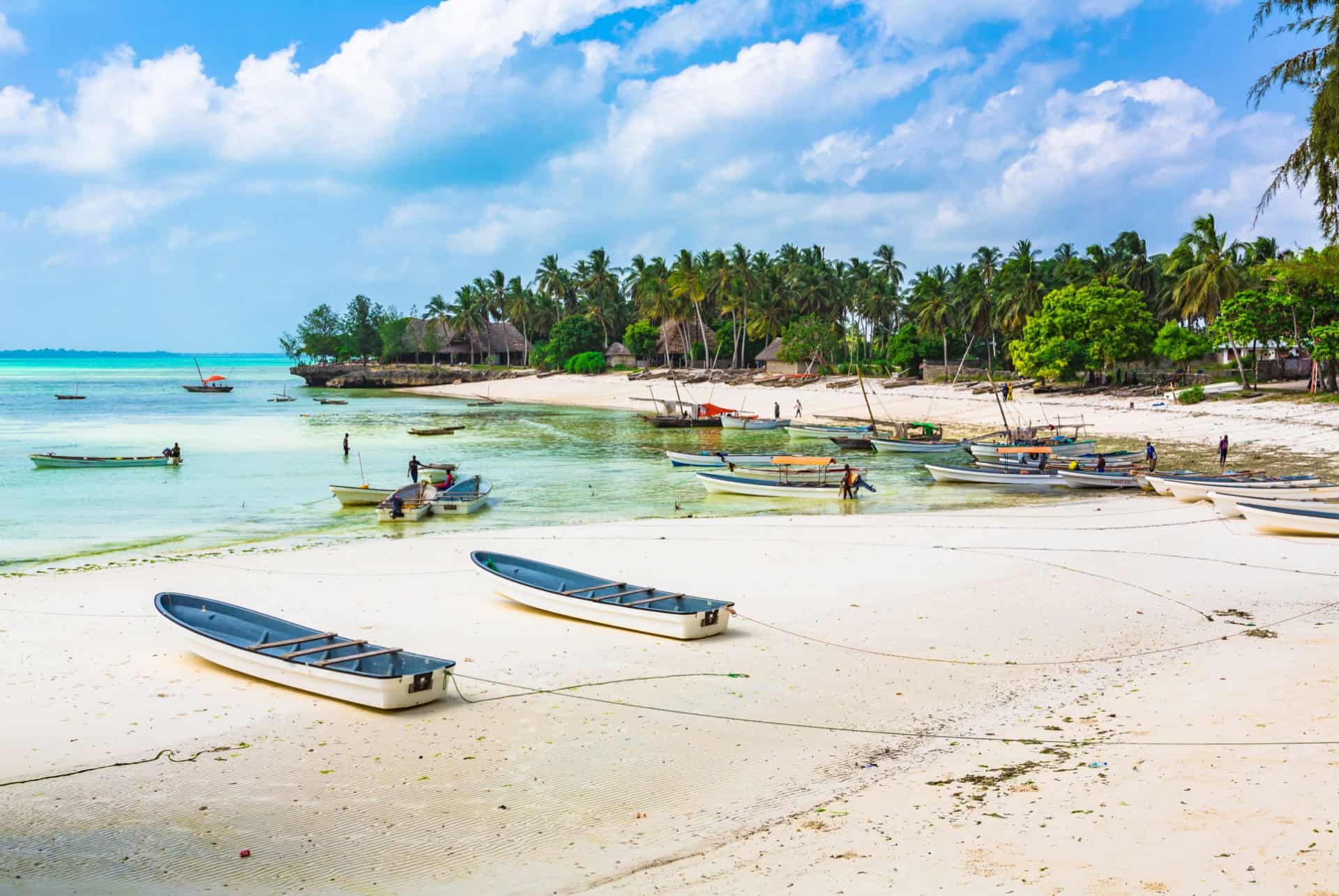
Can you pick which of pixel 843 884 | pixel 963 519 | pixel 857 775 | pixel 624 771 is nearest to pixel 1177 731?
pixel 857 775

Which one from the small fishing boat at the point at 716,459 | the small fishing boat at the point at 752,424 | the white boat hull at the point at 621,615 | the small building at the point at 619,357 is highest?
the small building at the point at 619,357

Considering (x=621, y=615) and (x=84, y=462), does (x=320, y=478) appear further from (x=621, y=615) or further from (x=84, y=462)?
(x=621, y=615)

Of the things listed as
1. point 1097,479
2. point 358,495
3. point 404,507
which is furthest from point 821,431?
point 404,507

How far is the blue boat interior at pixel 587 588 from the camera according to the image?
14.9 m

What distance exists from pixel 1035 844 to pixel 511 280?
5307 inches

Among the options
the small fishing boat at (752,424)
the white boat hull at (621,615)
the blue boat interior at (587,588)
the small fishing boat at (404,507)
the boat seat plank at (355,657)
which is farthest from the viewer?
the small fishing boat at (752,424)

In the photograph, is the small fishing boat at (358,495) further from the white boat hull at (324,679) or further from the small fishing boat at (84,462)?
the white boat hull at (324,679)

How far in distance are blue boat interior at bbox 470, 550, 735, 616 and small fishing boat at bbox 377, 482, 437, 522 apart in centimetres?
1267

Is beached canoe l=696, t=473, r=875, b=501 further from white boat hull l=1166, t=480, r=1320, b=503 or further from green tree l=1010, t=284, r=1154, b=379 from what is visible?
green tree l=1010, t=284, r=1154, b=379

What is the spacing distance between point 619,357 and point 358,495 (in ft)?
300

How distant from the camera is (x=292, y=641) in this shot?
12586mm

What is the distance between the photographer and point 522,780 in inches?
380

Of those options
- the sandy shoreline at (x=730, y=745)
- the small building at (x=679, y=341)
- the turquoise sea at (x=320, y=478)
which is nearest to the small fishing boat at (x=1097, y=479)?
the turquoise sea at (x=320, y=478)

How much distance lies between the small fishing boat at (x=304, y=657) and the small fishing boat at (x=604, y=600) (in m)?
3.38
